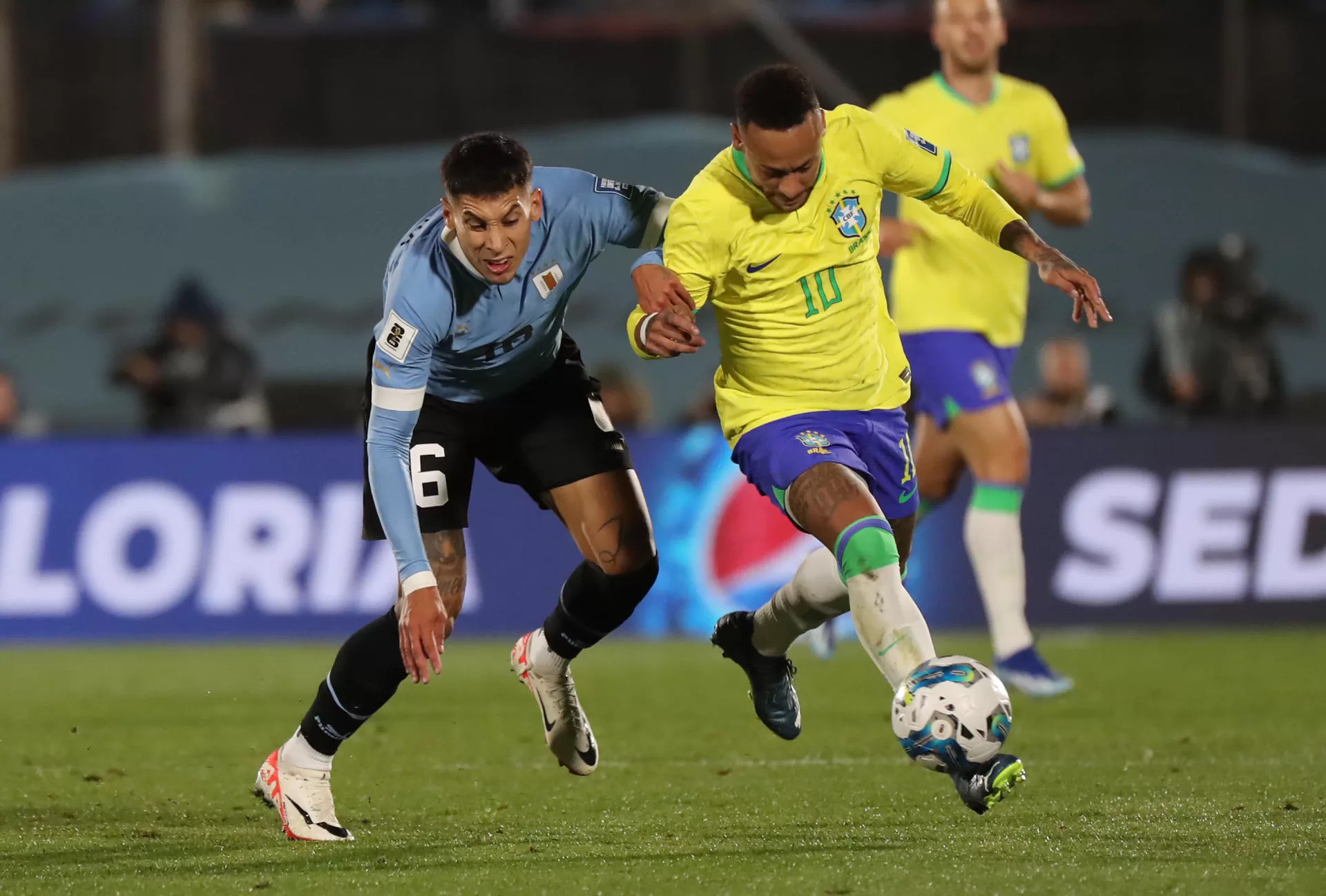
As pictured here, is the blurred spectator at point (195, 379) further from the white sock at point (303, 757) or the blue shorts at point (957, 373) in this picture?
the white sock at point (303, 757)

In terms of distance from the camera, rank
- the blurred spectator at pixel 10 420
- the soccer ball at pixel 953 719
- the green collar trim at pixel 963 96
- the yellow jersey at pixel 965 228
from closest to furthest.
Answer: the soccer ball at pixel 953 719, the yellow jersey at pixel 965 228, the green collar trim at pixel 963 96, the blurred spectator at pixel 10 420

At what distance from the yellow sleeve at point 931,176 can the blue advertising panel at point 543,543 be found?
624cm

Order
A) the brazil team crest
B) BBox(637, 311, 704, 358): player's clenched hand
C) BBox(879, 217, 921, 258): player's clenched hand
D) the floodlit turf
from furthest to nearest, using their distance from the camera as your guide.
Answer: the brazil team crest, BBox(879, 217, 921, 258): player's clenched hand, BBox(637, 311, 704, 358): player's clenched hand, the floodlit turf

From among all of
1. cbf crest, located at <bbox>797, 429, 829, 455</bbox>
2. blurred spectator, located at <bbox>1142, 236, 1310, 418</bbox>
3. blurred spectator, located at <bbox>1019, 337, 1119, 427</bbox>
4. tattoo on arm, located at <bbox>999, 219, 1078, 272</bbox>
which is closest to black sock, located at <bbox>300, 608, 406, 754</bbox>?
cbf crest, located at <bbox>797, 429, 829, 455</bbox>

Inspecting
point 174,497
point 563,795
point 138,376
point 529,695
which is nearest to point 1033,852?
point 563,795

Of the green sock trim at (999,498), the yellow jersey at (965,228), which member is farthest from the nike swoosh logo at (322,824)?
the yellow jersey at (965,228)

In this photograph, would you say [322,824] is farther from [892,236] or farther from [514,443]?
[892,236]

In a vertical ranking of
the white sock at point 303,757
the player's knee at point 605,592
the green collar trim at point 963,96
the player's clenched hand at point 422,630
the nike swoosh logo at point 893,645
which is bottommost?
the white sock at point 303,757

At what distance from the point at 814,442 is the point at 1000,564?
2.56 meters

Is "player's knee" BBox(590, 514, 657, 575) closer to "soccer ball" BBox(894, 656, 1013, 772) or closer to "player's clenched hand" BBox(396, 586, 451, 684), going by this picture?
"player's clenched hand" BBox(396, 586, 451, 684)

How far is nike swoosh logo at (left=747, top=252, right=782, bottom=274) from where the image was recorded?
233 inches

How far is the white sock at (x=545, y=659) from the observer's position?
6.50m

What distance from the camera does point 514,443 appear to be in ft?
20.5

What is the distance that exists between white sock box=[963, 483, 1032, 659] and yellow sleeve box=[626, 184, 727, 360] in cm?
280
